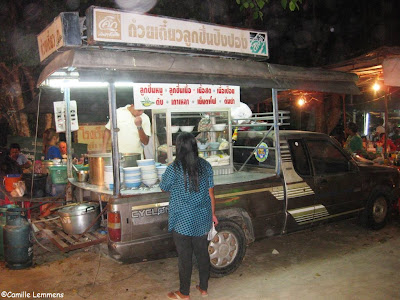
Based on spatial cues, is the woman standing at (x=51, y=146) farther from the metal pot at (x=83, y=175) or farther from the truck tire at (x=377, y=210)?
the truck tire at (x=377, y=210)

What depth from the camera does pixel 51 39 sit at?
4516 mm

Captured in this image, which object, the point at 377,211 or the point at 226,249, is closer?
the point at 226,249

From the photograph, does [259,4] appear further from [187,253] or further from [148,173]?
[187,253]

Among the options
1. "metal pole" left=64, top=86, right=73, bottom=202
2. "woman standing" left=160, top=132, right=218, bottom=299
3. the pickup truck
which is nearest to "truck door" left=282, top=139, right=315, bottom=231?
the pickup truck

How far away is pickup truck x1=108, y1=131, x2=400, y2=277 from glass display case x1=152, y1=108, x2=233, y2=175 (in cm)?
31

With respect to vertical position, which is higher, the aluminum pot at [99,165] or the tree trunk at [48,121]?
the tree trunk at [48,121]

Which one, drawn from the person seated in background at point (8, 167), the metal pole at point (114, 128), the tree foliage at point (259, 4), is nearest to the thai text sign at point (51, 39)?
the metal pole at point (114, 128)

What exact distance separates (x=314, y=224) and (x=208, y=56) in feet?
10.3

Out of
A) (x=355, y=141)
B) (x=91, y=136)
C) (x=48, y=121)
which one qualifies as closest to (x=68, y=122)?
(x=91, y=136)

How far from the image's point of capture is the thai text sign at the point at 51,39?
4.18 metres

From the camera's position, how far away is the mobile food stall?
165 inches

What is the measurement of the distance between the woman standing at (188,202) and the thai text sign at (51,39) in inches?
70.6

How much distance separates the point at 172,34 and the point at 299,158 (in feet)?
9.04

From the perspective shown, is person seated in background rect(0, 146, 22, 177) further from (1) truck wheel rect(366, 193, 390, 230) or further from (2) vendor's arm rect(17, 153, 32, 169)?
(1) truck wheel rect(366, 193, 390, 230)
